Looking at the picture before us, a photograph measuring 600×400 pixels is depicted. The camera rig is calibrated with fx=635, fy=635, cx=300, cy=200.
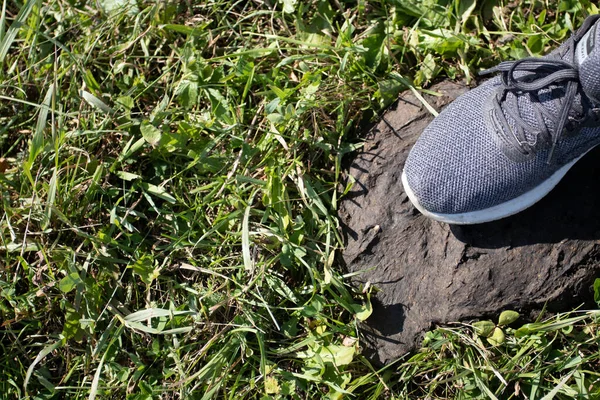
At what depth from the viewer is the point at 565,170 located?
2.07 m

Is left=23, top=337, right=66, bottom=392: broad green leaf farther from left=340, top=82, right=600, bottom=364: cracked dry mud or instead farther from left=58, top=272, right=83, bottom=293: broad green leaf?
left=340, top=82, right=600, bottom=364: cracked dry mud

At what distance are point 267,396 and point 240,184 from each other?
75 centimetres

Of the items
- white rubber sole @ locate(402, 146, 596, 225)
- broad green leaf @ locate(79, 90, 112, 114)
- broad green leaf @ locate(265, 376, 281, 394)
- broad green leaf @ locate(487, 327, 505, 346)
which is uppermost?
broad green leaf @ locate(79, 90, 112, 114)

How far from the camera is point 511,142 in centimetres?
197

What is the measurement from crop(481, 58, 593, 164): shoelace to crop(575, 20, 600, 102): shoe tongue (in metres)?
0.04

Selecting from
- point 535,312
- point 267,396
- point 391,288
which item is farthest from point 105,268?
point 535,312

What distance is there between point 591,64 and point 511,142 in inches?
12.4

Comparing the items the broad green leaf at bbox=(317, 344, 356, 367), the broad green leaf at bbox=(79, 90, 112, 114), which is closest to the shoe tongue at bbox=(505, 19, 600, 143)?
the broad green leaf at bbox=(317, 344, 356, 367)

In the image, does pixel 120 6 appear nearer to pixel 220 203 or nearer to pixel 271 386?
pixel 220 203

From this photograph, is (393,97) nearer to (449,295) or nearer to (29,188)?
(449,295)

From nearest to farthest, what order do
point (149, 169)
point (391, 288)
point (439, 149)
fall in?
point (439, 149)
point (391, 288)
point (149, 169)

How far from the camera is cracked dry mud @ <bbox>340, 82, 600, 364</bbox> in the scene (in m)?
2.11

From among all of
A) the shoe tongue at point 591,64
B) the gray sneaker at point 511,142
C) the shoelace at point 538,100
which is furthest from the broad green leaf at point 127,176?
the shoe tongue at point 591,64

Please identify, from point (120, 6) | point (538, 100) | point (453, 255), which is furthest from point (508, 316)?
point (120, 6)
